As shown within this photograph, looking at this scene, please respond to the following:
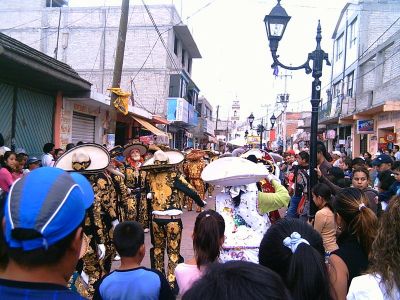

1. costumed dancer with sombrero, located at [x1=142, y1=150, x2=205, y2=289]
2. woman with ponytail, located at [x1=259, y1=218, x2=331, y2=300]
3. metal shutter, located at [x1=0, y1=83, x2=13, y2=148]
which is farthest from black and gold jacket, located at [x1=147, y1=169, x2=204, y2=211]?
metal shutter, located at [x1=0, y1=83, x2=13, y2=148]

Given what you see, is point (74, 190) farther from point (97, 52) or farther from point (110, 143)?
point (97, 52)

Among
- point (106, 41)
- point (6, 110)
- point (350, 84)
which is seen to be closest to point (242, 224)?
point (6, 110)

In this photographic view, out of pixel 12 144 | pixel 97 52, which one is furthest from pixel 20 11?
pixel 12 144

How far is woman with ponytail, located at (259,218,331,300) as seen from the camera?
1.91m

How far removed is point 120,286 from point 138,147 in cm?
635

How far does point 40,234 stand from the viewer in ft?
4.53

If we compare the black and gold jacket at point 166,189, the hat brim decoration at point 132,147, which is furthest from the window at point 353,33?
the black and gold jacket at point 166,189

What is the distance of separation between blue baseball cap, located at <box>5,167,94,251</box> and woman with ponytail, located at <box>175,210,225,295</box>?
187 cm

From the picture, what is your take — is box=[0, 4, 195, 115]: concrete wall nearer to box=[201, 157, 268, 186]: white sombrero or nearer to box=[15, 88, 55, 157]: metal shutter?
box=[15, 88, 55, 157]: metal shutter

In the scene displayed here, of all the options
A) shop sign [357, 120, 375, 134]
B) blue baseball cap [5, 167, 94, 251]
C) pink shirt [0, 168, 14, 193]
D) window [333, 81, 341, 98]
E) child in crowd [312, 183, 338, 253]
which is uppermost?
window [333, 81, 341, 98]

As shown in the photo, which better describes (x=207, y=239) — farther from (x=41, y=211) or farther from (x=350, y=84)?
(x=350, y=84)

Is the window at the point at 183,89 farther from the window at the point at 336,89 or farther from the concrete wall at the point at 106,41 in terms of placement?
the window at the point at 336,89

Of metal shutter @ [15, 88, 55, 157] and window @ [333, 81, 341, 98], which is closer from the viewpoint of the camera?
metal shutter @ [15, 88, 55, 157]

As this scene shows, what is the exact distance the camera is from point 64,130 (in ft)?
44.4
